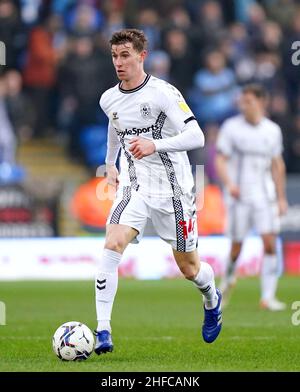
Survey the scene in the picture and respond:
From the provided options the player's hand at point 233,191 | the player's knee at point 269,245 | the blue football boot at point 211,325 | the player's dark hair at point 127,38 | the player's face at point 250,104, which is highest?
the player's face at point 250,104

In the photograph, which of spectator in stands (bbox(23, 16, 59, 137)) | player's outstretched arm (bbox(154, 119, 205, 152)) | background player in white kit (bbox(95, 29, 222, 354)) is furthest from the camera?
spectator in stands (bbox(23, 16, 59, 137))

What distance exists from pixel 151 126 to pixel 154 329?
2808 mm

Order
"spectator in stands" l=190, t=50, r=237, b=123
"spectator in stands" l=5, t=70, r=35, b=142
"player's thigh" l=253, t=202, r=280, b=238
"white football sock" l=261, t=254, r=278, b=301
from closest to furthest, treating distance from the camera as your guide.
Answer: "white football sock" l=261, t=254, r=278, b=301 < "player's thigh" l=253, t=202, r=280, b=238 < "spectator in stands" l=5, t=70, r=35, b=142 < "spectator in stands" l=190, t=50, r=237, b=123

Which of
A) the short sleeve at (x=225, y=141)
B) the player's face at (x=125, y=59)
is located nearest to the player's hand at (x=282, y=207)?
the short sleeve at (x=225, y=141)

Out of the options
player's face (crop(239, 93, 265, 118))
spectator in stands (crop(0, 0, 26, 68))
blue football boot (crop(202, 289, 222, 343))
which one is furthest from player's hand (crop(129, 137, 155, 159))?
spectator in stands (crop(0, 0, 26, 68))

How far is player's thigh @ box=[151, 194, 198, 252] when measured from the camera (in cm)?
867

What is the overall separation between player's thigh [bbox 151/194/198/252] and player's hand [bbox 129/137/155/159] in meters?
0.71

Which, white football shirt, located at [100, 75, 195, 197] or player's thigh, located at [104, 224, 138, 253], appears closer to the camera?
player's thigh, located at [104, 224, 138, 253]

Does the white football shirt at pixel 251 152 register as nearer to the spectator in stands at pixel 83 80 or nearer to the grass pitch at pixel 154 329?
the grass pitch at pixel 154 329

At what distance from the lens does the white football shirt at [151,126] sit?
334 inches

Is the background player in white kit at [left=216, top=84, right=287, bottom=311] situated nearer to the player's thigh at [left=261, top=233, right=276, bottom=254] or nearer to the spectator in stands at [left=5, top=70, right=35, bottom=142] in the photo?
the player's thigh at [left=261, top=233, right=276, bottom=254]

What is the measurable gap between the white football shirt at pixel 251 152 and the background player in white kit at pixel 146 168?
4.73m

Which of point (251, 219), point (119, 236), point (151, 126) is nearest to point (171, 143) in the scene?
point (151, 126)
